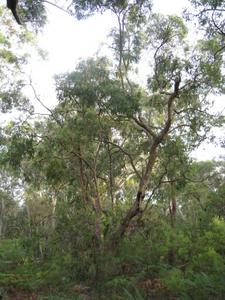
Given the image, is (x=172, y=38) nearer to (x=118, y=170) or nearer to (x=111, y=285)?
(x=118, y=170)

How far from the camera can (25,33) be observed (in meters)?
14.9

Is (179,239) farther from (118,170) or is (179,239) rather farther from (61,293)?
(118,170)

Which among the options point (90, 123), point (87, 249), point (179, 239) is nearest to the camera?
point (179, 239)

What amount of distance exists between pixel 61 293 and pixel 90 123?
5421 mm

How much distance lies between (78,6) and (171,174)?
20.8ft

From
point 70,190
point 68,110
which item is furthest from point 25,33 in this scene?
point 70,190

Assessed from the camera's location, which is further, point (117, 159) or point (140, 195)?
point (117, 159)

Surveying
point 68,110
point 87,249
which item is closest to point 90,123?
point 68,110

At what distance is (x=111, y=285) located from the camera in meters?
8.93

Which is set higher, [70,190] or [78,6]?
[78,6]

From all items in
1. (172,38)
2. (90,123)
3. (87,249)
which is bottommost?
(87,249)

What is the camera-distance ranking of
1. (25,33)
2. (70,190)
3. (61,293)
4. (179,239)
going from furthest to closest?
(70,190) → (25,33) → (179,239) → (61,293)

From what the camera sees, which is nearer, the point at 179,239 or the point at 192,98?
the point at 179,239

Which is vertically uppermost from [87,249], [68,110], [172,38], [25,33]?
[25,33]
